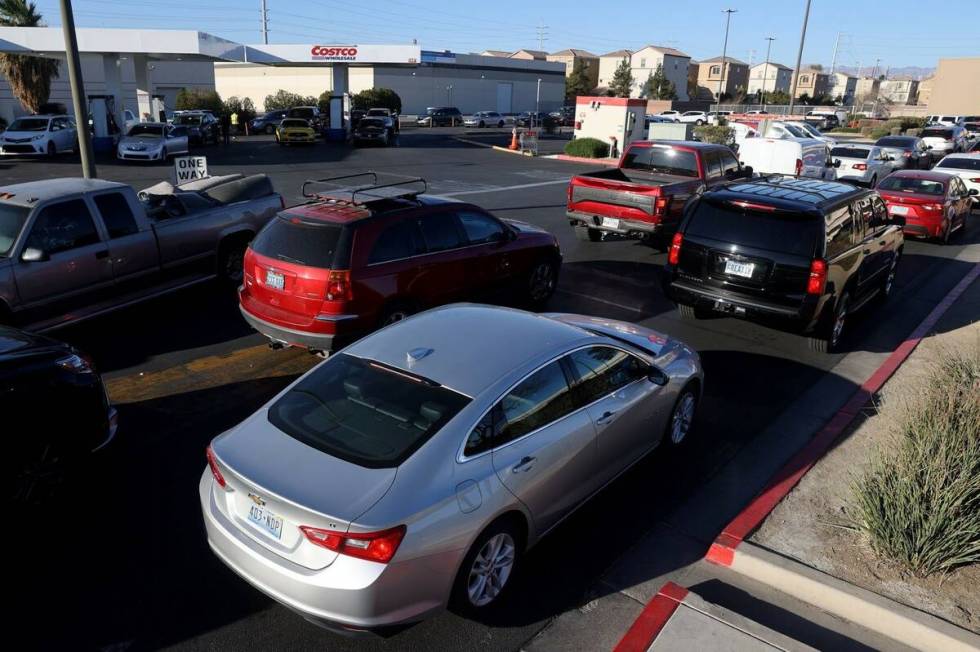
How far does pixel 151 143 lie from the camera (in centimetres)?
2702

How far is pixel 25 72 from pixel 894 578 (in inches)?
1834

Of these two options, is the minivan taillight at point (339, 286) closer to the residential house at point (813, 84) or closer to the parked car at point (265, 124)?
the parked car at point (265, 124)

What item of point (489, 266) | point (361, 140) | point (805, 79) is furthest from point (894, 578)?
point (805, 79)

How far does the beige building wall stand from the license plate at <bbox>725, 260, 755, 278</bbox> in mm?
74156

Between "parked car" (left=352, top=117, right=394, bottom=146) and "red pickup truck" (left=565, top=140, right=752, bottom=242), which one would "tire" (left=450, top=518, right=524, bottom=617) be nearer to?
"red pickup truck" (left=565, top=140, right=752, bottom=242)

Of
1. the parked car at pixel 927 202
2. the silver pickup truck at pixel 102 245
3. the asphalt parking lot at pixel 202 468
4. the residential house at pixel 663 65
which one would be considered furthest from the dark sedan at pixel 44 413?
the residential house at pixel 663 65

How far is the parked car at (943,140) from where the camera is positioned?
3482 centimetres

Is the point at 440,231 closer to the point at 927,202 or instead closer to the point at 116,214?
the point at 116,214

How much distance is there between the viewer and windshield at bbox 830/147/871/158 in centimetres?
2422

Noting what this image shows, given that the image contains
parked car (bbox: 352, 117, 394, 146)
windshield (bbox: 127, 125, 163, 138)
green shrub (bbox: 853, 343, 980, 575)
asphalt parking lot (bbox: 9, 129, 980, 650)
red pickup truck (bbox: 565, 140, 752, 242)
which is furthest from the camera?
parked car (bbox: 352, 117, 394, 146)

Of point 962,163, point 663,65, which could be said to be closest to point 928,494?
point 962,163

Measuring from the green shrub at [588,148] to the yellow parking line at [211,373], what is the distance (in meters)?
26.6

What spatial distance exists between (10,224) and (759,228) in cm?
820

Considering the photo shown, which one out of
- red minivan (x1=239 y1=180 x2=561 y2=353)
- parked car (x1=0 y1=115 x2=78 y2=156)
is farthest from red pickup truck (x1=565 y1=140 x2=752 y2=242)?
parked car (x1=0 y1=115 x2=78 y2=156)
